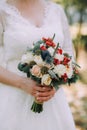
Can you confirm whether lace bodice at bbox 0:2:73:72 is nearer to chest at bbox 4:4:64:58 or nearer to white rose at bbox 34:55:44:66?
chest at bbox 4:4:64:58

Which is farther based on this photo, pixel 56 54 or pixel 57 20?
pixel 57 20

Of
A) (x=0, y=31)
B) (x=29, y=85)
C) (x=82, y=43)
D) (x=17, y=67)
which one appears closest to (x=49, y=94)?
(x=29, y=85)

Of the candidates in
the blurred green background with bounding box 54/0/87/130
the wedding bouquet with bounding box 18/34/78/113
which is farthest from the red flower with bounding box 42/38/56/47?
the blurred green background with bounding box 54/0/87/130

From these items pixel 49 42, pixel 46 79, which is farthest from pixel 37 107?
pixel 49 42

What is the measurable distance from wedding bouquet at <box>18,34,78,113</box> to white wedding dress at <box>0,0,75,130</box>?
0.65 ft

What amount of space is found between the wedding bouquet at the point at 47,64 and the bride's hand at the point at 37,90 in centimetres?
3

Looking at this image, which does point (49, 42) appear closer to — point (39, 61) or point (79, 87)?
point (39, 61)

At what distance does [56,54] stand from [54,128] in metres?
0.69

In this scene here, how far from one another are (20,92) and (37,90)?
317mm

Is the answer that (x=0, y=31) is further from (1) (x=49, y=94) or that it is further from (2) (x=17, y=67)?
(1) (x=49, y=94)

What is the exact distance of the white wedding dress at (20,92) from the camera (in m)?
3.25

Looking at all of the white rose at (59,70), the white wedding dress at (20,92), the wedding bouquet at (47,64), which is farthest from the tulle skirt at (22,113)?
the white rose at (59,70)

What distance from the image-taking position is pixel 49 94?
311cm

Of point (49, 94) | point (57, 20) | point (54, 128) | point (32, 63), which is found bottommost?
point (54, 128)
